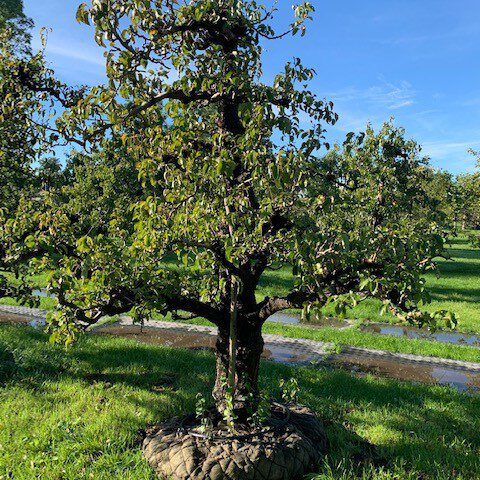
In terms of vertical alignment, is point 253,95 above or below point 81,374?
above

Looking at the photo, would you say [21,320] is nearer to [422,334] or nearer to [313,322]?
[313,322]

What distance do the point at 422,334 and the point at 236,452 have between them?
12362 mm

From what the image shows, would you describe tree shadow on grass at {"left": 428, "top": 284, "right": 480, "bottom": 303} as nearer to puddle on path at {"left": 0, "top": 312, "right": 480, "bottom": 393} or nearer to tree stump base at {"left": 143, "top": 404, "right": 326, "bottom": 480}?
puddle on path at {"left": 0, "top": 312, "right": 480, "bottom": 393}

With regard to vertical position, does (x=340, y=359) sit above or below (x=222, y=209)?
below

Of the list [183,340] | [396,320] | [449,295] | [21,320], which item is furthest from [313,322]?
[21,320]

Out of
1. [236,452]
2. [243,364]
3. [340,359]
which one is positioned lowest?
[340,359]

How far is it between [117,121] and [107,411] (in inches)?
180

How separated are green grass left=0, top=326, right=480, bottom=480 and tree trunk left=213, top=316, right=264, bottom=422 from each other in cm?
120

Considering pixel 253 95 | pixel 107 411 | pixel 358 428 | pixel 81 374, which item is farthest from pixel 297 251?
pixel 81 374

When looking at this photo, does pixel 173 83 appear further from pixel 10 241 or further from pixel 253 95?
pixel 10 241

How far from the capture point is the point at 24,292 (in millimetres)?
7809

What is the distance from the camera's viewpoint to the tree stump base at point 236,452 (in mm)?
4879

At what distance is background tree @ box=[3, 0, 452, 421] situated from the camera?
4.27m

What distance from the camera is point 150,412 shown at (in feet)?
22.4
